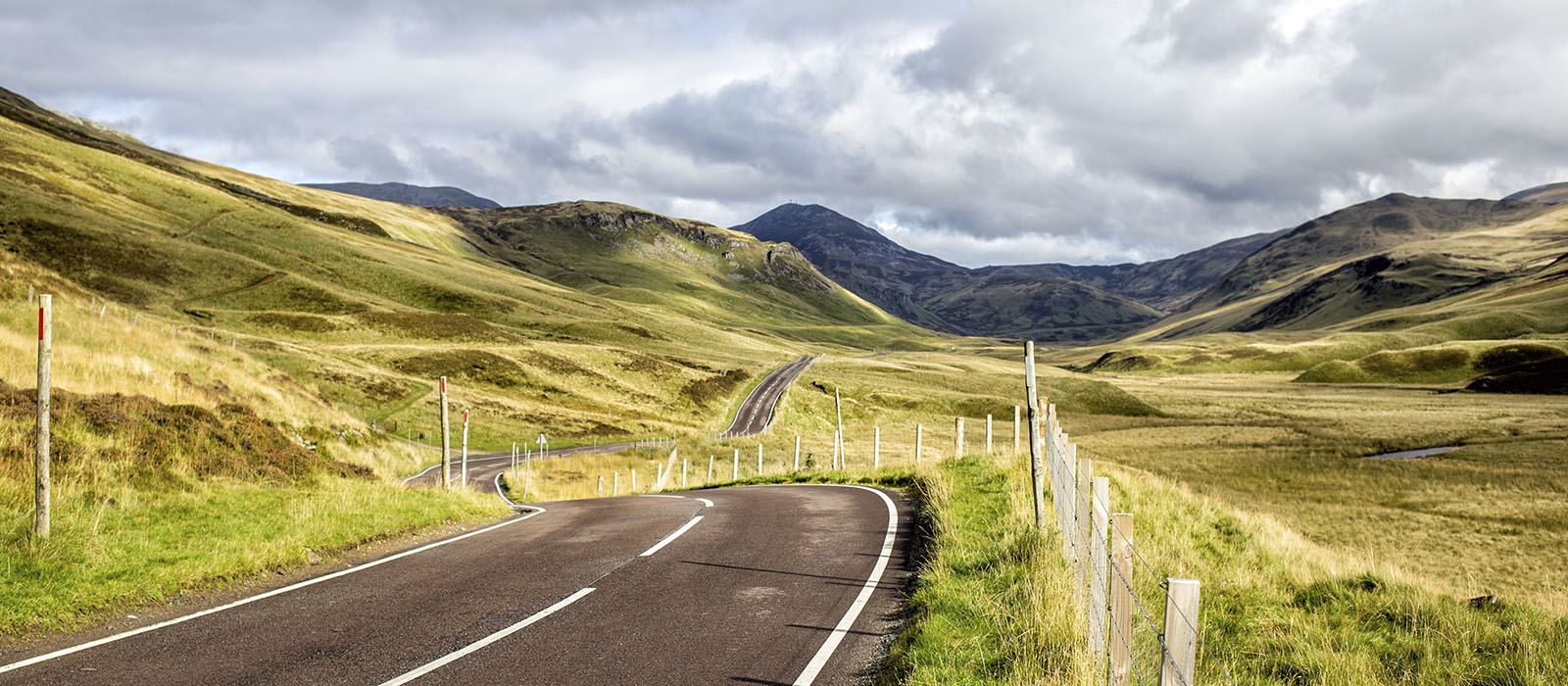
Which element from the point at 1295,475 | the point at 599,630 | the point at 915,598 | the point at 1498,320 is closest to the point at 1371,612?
the point at 915,598

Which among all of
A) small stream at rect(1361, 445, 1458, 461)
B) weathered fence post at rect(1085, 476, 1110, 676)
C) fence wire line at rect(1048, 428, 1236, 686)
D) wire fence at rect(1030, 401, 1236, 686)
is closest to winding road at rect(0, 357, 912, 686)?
weathered fence post at rect(1085, 476, 1110, 676)

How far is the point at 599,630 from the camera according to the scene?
7641mm

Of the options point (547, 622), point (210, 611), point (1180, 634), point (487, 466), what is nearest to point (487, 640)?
point (547, 622)

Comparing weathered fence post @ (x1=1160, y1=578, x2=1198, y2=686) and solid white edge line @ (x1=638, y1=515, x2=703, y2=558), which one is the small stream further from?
weathered fence post @ (x1=1160, y1=578, x2=1198, y2=686)

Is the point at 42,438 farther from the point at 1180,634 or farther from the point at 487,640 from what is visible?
the point at 1180,634

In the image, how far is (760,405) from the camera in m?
82.9

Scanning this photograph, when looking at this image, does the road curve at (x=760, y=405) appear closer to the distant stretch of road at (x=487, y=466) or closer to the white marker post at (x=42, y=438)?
the distant stretch of road at (x=487, y=466)

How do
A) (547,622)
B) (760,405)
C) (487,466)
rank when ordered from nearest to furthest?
(547,622) < (487,466) < (760,405)

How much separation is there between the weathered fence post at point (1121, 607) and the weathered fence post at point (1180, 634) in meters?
1.27

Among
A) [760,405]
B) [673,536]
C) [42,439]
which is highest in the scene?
[42,439]

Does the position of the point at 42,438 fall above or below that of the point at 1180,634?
above

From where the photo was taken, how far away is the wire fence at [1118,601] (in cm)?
381

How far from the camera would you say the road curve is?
230ft

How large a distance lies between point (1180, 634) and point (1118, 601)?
1.57 metres
